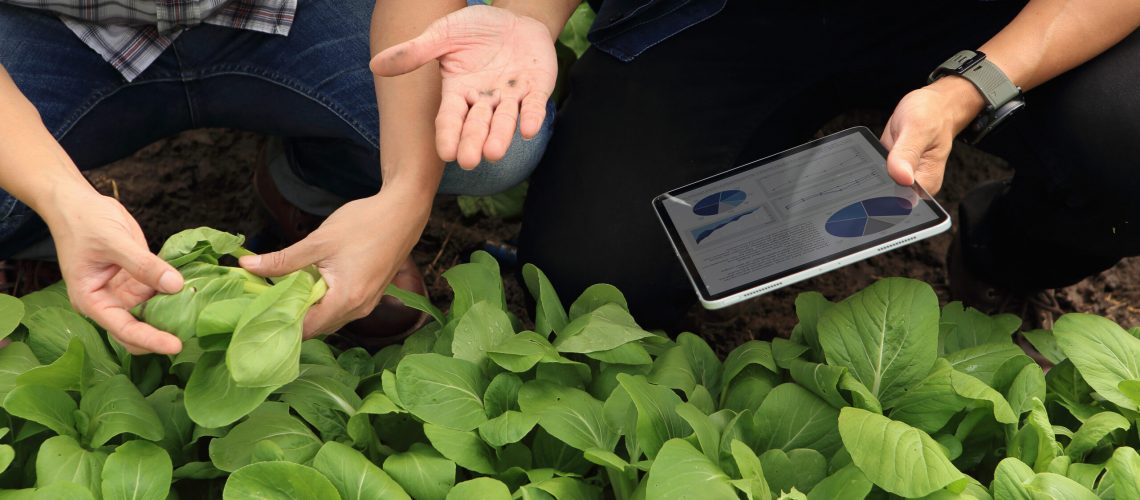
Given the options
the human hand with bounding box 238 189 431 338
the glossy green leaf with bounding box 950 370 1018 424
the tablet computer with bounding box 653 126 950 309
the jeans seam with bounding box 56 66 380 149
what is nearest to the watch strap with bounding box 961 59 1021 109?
the tablet computer with bounding box 653 126 950 309

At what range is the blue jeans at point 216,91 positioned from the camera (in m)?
1.45

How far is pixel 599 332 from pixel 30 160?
2.56ft

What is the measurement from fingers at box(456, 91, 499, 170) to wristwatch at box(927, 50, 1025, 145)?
654mm

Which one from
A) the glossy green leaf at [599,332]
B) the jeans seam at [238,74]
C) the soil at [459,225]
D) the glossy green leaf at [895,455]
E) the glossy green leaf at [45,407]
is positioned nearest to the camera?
the glossy green leaf at [895,455]

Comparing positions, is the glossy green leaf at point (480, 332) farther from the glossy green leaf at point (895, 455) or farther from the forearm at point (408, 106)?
the glossy green leaf at point (895, 455)

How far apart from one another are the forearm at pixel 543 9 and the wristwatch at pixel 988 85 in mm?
599

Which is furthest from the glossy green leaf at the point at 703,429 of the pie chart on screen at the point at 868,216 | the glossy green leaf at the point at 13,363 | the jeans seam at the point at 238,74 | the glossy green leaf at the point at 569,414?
the glossy green leaf at the point at 13,363

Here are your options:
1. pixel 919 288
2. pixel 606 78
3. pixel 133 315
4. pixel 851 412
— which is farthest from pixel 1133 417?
pixel 133 315

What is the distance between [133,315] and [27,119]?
32cm

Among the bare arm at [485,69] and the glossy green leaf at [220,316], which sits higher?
the bare arm at [485,69]

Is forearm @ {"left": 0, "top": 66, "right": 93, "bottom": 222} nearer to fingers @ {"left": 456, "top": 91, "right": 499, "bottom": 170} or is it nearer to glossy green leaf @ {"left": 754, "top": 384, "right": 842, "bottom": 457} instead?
fingers @ {"left": 456, "top": 91, "right": 499, "bottom": 170}

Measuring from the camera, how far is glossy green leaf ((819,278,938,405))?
50.7 inches

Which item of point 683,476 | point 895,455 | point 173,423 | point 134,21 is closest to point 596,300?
point 683,476

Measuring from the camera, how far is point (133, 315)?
119cm
